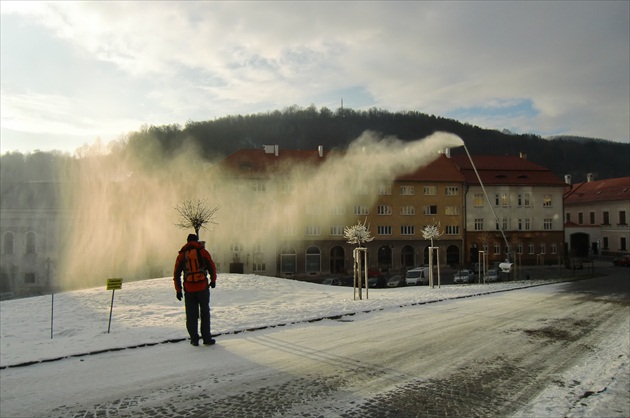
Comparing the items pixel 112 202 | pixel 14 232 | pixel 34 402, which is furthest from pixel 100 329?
pixel 14 232

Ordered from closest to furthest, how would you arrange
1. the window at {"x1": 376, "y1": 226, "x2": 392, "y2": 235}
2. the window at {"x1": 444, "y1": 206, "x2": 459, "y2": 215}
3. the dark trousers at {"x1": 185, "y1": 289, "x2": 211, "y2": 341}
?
the dark trousers at {"x1": 185, "y1": 289, "x2": 211, "y2": 341} → the window at {"x1": 376, "y1": 226, "x2": 392, "y2": 235} → the window at {"x1": 444, "y1": 206, "x2": 459, "y2": 215}

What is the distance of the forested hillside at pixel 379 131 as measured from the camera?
109 m

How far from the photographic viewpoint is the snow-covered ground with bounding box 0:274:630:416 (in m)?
7.77

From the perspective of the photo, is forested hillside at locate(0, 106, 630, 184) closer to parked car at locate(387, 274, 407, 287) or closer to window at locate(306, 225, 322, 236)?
window at locate(306, 225, 322, 236)

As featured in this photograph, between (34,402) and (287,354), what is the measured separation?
4.18 metres

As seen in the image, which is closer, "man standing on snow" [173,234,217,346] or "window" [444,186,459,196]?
"man standing on snow" [173,234,217,346]

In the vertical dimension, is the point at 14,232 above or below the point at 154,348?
above

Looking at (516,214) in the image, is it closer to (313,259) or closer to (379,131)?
(313,259)

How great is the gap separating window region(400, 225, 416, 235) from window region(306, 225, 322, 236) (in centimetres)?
1265

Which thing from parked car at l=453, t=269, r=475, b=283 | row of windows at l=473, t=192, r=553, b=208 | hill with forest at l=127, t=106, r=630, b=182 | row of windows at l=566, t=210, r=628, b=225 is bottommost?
parked car at l=453, t=269, r=475, b=283

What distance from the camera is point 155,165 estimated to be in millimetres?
56062

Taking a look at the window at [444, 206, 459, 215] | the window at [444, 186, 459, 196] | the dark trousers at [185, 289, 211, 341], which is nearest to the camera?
the dark trousers at [185, 289, 211, 341]

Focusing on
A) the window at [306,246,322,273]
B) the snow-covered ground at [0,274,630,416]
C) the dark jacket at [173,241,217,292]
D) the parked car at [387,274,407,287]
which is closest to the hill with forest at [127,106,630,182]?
the window at [306,246,322,273]

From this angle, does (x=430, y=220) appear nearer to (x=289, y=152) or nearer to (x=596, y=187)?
(x=289, y=152)
